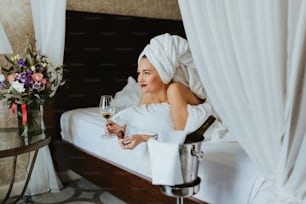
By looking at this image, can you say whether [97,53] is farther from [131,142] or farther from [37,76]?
[131,142]

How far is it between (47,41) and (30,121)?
21.8 inches

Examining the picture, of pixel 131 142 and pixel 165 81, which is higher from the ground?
pixel 165 81

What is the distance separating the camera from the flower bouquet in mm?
1830

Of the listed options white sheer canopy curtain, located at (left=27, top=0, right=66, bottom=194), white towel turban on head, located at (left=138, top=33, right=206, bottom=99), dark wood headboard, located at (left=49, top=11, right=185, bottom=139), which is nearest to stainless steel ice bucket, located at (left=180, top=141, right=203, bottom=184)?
white towel turban on head, located at (left=138, top=33, right=206, bottom=99)

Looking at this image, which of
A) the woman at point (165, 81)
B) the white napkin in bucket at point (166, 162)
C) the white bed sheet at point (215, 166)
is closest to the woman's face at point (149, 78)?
the woman at point (165, 81)

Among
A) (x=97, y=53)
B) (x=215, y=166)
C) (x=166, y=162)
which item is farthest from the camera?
(x=97, y=53)

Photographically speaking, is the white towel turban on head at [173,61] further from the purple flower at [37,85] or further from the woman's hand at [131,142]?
the purple flower at [37,85]

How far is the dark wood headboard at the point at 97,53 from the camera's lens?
2502 millimetres

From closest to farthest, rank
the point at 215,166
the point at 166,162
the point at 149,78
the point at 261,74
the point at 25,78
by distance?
the point at 261,74 < the point at 166,162 < the point at 215,166 < the point at 149,78 < the point at 25,78

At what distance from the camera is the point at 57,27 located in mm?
2059

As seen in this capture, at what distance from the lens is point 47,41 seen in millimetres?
2076

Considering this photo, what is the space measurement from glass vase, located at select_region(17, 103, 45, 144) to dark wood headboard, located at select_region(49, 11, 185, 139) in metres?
0.42

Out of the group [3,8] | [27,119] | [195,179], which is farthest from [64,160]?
[195,179]

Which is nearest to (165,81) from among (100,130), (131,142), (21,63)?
(131,142)
